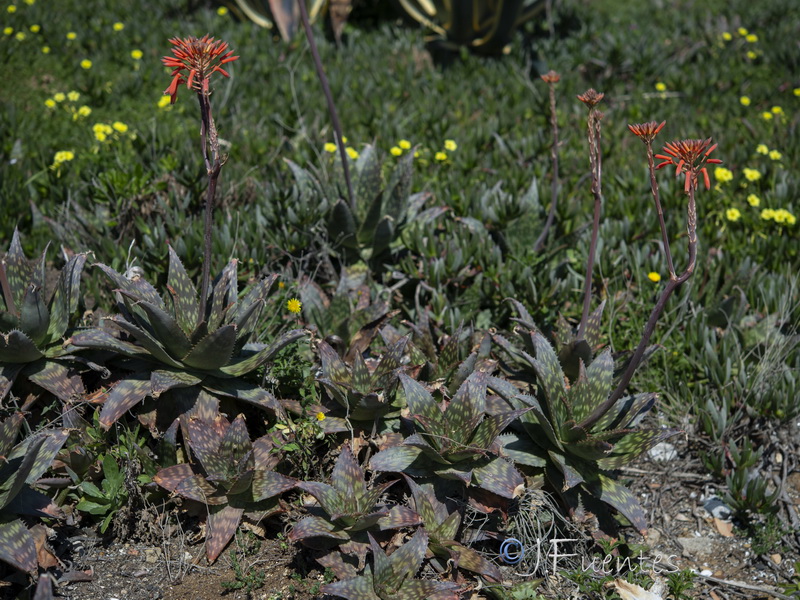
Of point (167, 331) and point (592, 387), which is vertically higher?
point (167, 331)

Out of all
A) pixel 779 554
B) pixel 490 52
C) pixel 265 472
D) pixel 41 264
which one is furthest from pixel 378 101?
pixel 779 554

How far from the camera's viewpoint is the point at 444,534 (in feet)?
8.30

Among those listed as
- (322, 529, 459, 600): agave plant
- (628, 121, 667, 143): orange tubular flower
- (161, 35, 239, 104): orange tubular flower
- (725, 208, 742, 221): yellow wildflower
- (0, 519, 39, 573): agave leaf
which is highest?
(161, 35, 239, 104): orange tubular flower

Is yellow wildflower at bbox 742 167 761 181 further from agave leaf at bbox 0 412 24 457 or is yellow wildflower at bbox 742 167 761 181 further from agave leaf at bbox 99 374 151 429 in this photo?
agave leaf at bbox 0 412 24 457

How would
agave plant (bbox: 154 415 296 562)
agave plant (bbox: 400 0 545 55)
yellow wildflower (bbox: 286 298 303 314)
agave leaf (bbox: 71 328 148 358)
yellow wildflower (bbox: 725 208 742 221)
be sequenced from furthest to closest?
1. agave plant (bbox: 400 0 545 55)
2. yellow wildflower (bbox: 725 208 742 221)
3. yellow wildflower (bbox: 286 298 303 314)
4. agave leaf (bbox: 71 328 148 358)
5. agave plant (bbox: 154 415 296 562)

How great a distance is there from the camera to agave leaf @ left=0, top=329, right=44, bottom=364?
254 cm

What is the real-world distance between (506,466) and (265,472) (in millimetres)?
852

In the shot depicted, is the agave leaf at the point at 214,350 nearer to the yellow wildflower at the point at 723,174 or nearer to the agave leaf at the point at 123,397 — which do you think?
the agave leaf at the point at 123,397

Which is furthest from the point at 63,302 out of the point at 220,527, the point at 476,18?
the point at 476,18

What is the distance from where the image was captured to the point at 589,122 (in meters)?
2.49

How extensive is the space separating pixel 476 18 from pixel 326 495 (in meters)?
5.10

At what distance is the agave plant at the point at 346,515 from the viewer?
242 cm

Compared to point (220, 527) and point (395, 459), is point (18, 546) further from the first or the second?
point (395, 459)

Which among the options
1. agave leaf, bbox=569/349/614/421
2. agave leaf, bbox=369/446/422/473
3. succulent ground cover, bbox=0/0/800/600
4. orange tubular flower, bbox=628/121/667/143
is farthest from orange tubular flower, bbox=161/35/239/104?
agave leaf, bbox=569/349/614/421
